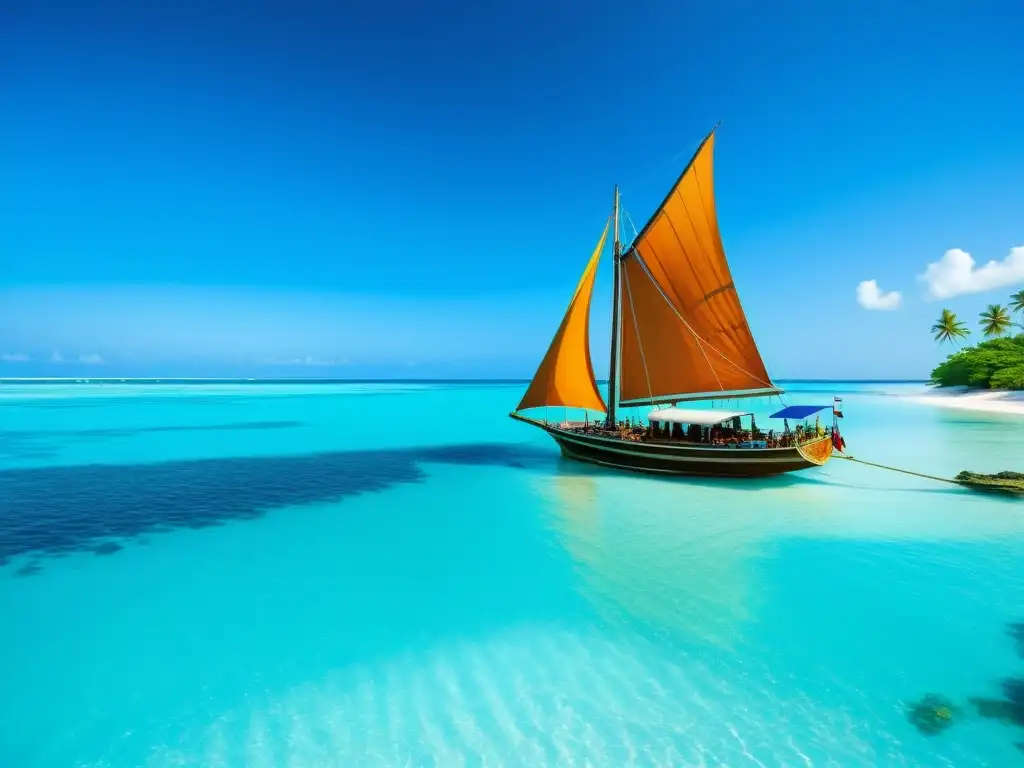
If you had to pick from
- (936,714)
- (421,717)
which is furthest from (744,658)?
(421,717)

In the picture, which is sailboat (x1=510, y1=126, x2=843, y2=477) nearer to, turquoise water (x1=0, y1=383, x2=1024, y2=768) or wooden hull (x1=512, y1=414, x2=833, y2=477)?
wooden hull (x1=512, y1=414, x2=833, y2=477)

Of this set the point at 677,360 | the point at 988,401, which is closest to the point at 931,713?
the point at 677,360

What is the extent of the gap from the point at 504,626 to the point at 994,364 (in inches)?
3376

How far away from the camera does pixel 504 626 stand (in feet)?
31.7

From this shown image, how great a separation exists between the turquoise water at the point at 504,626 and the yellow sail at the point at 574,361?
24.6 feet

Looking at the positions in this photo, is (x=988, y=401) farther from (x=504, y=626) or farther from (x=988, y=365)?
(x=504, y=626)

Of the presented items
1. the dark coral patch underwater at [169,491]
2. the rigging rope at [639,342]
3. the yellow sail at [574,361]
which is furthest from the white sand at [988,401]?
the dark coral patch underwater at [169,491]

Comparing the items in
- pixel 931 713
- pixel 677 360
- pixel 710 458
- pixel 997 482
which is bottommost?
pixel 931 713

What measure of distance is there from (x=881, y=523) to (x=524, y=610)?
522 inches

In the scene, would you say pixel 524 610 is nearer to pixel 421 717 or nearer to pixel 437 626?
pixel 437 626

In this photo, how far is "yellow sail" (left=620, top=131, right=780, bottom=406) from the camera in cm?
2455

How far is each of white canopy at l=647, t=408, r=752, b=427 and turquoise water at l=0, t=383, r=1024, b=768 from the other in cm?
321

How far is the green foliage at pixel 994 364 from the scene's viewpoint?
61906 millimetres

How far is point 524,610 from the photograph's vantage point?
10.3m
